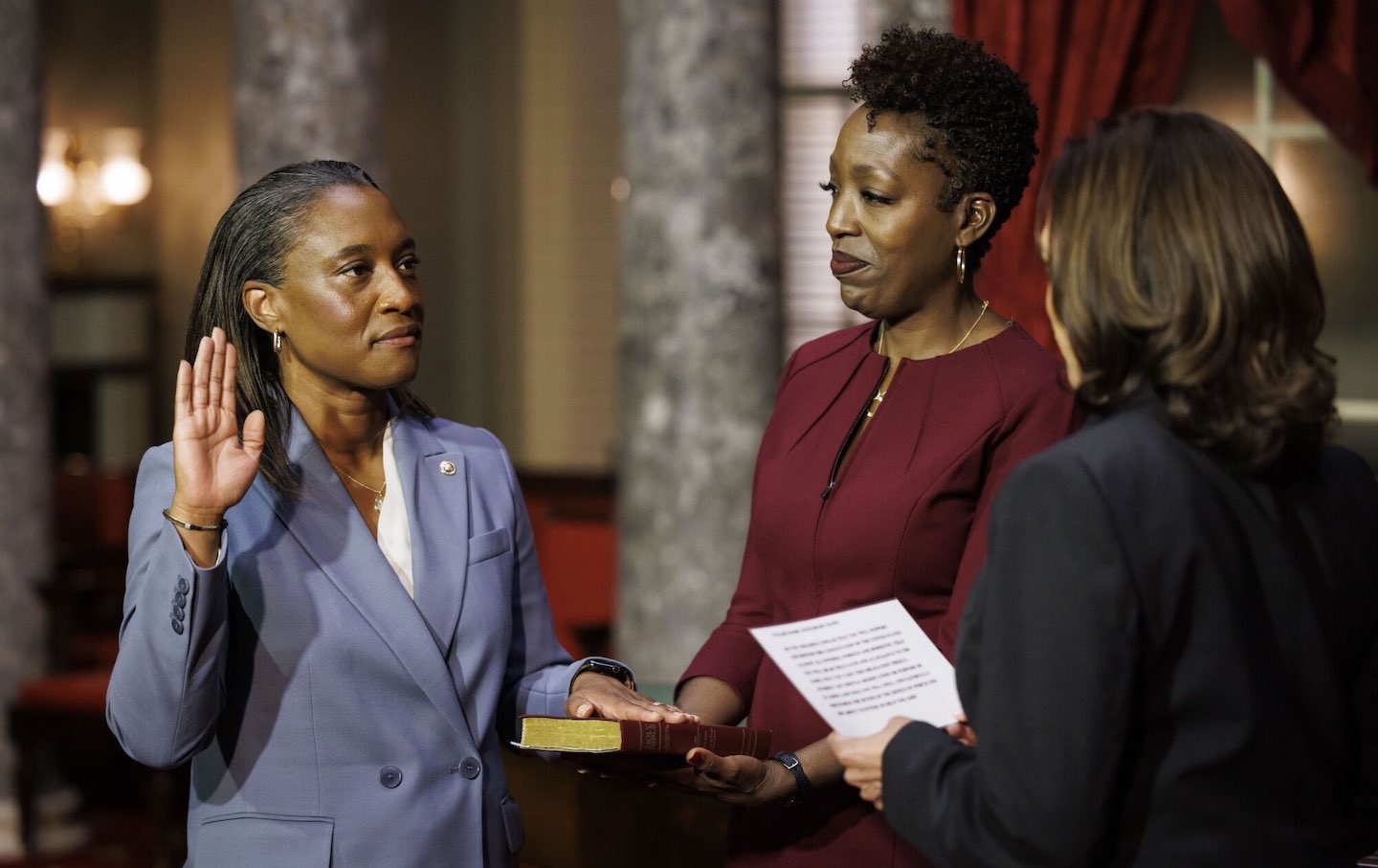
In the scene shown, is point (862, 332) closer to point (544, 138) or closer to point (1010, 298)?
point (1010, 298)

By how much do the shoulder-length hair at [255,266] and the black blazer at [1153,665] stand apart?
0.99 meters

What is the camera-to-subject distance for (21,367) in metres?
5.22

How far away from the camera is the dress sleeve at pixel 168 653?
5.36 ft

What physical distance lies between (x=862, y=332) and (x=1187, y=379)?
80 centimetres

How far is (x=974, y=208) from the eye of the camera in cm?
187

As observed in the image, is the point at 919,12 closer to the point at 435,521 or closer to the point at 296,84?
the point at 296,84

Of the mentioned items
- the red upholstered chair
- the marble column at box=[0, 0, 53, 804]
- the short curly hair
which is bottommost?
the red upholstered chair

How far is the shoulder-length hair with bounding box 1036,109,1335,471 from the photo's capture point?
128 cm

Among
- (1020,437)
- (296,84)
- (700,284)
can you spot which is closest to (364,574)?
(1020,437)

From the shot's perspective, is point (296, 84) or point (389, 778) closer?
point (389, 778)

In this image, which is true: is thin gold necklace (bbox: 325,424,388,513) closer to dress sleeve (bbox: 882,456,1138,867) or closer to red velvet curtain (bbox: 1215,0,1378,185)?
dress sleeve (bbox: 882,456,1138,867)

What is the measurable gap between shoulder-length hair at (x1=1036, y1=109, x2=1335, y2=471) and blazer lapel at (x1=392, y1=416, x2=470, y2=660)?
0.87m

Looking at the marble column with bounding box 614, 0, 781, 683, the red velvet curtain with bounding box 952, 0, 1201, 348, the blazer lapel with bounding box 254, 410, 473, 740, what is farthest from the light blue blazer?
the red velvet curtain with bounding box 952, 0, 1201, 348

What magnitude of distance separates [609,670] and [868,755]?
60cm
